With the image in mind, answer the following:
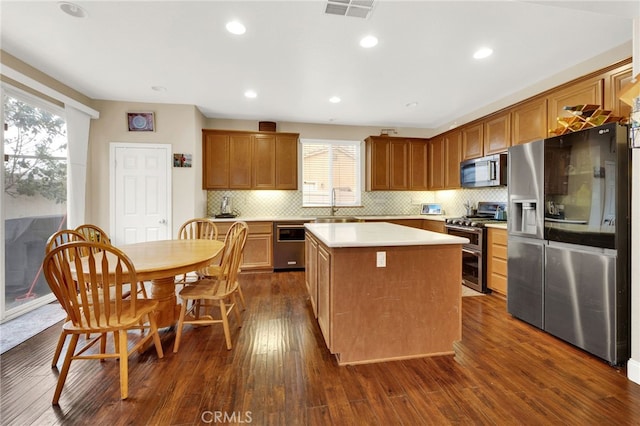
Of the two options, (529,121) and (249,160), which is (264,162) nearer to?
(249,160)

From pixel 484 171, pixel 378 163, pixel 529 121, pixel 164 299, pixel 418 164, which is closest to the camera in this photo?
pixel 164 299

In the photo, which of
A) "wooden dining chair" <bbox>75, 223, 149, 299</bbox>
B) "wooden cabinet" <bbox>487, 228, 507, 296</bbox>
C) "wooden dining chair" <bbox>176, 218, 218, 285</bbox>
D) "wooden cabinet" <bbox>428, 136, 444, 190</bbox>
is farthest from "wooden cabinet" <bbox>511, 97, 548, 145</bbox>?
"wooden dining chair" <bbox>75, 223, 149, 299</bbox>

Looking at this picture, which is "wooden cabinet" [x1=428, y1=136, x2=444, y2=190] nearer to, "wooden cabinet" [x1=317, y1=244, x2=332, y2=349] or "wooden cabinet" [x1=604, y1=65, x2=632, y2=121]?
"wooden cabinet" [x1=604, y1=65, x2=632, y2=121]

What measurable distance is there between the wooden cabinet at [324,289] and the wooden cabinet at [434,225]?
272 centimetres

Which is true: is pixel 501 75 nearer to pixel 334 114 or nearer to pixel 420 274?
pixel 334 114

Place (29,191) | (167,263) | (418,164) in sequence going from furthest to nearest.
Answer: (418,164) < (29,191) < (167,263)

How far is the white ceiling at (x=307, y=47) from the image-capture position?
6.93 ft

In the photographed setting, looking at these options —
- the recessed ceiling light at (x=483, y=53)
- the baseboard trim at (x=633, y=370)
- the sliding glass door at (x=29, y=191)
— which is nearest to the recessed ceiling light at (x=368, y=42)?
the recessed ceiling light at (x=483, y=53)

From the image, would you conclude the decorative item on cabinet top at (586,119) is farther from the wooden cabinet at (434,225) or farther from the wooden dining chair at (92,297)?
the wooden dining chair at (92,297)

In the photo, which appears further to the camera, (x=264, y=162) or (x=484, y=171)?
(x=264, y=162)

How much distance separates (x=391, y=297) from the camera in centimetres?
203

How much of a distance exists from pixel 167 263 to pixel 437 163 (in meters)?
4.69

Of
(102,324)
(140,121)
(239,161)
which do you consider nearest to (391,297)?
(102,324)

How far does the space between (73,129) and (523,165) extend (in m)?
5.31
